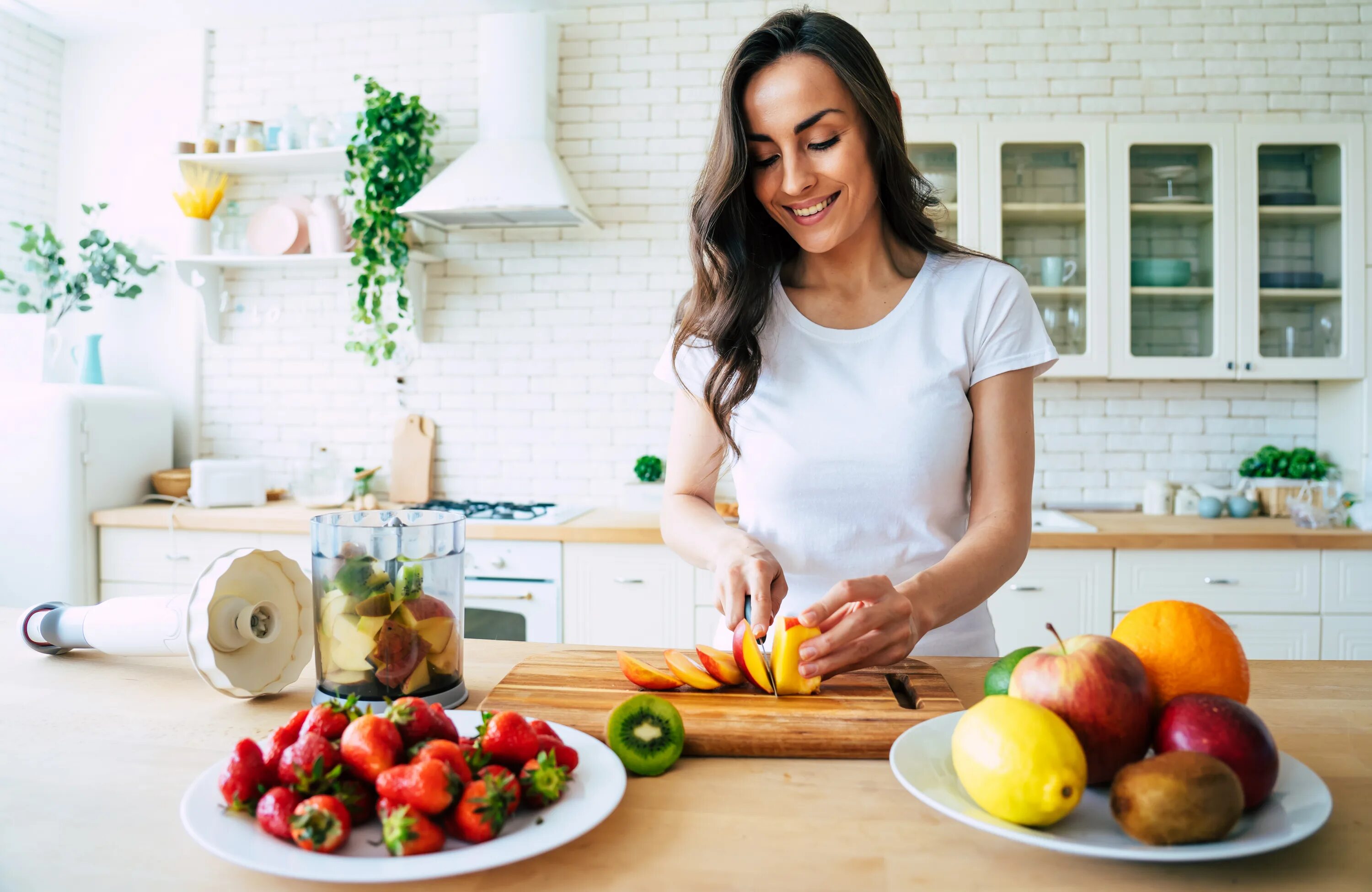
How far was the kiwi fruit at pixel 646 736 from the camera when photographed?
2.93ft

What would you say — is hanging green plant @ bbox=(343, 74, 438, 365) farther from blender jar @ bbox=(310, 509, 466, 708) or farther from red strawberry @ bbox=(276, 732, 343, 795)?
red strawberry @ bbox=(276, 732, 343, 795)

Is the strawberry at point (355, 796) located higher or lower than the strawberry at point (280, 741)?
lower

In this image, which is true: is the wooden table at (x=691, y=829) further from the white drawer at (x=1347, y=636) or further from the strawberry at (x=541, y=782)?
the white drawer at (x=1347, y=636)

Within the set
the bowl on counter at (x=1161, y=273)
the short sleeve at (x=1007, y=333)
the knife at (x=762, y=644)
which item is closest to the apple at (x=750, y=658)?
the knife at (x=762, y=644)

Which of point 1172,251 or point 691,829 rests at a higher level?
point 1172,251

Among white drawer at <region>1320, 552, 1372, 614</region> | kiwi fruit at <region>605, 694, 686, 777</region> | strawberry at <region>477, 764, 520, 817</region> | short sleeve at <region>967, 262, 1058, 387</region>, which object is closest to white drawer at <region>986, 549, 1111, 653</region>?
white drawer at <region>1320, 552, 1372, 614</region>

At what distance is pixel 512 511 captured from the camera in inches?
133

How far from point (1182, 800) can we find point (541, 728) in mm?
528

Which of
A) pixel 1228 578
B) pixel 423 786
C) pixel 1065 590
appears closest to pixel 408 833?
pixel 423 786

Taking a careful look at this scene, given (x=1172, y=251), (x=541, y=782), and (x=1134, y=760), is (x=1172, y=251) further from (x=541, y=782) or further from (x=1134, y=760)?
(x=541, y=782)

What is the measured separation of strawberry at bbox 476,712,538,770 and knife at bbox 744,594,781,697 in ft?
1.22

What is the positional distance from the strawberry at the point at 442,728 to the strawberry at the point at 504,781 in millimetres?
62

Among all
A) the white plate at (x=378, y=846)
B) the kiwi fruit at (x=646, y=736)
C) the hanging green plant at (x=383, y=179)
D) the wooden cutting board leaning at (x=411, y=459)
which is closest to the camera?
the white plate at (x=378, y=846)

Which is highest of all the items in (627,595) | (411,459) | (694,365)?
(694,365)
